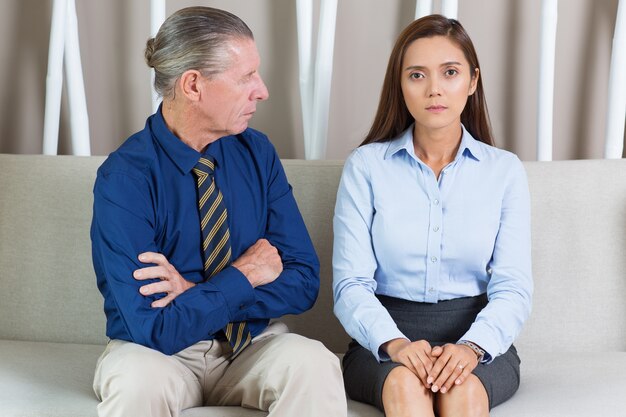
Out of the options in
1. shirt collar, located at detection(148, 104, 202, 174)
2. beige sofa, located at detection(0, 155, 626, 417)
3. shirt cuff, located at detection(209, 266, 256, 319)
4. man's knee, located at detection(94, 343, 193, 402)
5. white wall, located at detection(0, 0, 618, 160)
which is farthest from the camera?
white wall, located at detection(0, 0, 618, 160)

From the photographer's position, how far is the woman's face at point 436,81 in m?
2.16

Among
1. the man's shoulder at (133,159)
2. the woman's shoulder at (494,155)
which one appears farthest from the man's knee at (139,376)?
the woman's shoulder at (494,155)

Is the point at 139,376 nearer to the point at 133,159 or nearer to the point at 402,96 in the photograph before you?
the point at 133,159

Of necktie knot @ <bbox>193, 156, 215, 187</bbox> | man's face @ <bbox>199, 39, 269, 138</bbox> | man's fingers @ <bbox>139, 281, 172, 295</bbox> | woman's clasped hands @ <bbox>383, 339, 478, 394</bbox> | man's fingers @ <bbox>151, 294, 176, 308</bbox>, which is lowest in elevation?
woman's clasped hands @ <bbox>383, 339, 478, 394</bbox>

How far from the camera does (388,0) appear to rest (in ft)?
9.43

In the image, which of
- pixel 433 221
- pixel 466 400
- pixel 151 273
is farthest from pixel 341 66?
pixel 466 400

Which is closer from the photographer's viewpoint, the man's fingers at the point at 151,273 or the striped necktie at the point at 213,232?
the man's fingers at the point at 151,273

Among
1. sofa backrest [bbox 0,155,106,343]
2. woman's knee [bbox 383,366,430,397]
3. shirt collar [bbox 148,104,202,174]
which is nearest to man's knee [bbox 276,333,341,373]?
woman's knee [bbox 383,366,430,397]

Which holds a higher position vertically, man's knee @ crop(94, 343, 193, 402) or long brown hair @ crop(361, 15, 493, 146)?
long brown hair @ crop(361, 15, 493, 146)

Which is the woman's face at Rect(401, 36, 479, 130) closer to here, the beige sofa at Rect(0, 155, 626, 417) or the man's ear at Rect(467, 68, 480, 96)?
the man's ear at Rect(467, 68, 480, 96)

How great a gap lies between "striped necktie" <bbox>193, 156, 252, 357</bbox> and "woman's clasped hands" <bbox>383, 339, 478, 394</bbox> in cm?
35

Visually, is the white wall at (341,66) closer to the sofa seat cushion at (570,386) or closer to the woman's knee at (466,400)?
the sofa seat cushion at (570,386)

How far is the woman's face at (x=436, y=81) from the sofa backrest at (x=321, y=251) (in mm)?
399

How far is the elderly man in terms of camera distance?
72.2 inches
